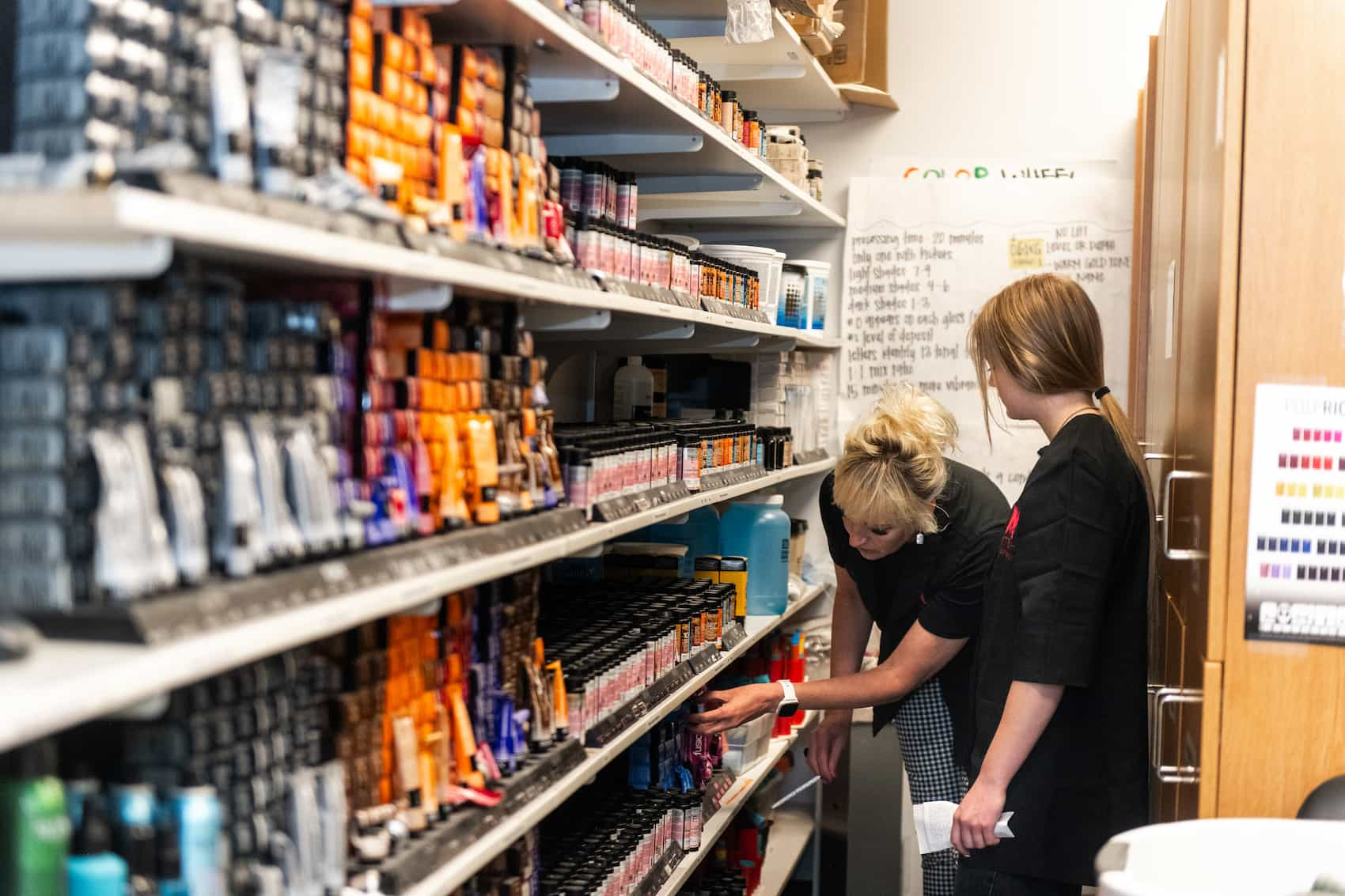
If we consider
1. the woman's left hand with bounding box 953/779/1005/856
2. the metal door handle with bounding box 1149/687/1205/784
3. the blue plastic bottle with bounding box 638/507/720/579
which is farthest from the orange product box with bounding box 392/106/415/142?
the blue plastic bottle with bounding box 638/507/720/579

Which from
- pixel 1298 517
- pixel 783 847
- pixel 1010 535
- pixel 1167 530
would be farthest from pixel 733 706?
pixel 1298 517

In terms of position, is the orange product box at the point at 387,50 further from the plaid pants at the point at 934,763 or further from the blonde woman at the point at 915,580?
the plaid pants at the point at 934,763

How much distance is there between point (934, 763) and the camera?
12.0ft

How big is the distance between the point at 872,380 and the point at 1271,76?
3.29m

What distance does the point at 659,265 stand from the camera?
114 inches

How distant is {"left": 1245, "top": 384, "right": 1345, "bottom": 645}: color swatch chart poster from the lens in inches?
83.0

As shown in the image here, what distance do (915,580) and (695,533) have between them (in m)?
0.83

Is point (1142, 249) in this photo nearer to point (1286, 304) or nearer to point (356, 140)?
point (1286, 304)

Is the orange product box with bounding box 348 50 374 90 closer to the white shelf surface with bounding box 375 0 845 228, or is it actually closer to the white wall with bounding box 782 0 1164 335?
the white shelf surface with bounding box 375 0 845 228

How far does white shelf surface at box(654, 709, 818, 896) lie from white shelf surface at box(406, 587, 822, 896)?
397mm

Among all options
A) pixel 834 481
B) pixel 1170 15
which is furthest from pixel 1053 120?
pixel 834 481

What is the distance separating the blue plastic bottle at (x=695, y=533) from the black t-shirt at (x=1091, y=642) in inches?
55.8

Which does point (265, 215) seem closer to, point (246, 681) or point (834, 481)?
point (246, 681)

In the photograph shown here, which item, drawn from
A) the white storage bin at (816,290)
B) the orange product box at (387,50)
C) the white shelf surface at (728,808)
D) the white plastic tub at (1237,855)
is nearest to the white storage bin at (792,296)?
the white storage bin at (816,290)
